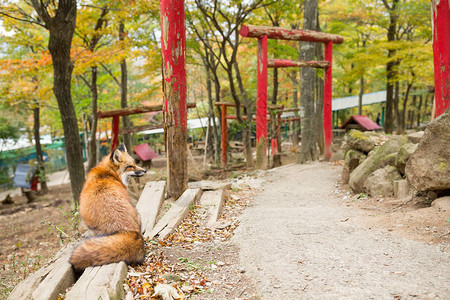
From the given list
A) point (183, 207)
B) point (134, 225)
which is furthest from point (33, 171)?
point (134, 225)

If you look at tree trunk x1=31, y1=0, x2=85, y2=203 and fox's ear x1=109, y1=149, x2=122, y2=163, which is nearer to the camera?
fox's ear x1=109, y1=149, x2=122, y2=163

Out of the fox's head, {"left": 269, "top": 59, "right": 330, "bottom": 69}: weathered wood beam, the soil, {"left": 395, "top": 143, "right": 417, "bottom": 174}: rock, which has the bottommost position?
the soil

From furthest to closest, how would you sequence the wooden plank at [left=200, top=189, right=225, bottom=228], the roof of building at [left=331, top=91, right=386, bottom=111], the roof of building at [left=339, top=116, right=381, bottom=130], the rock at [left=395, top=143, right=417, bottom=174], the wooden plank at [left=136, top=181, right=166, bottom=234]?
the roof of building at [left=331, top=91, right=386, bottom=111] < the roof of building at [left=339, top=116, right=381, bottom=130] < the rock at [left=395, top=143, right=417, bottom=174] < the wooden plank at [left=200, top=189, right=225, bottom=228] < the wooden plank at [left=136, top=181, right=166, bottom=234]

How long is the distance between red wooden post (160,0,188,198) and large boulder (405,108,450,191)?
343 centimetres

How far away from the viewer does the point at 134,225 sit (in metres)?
3.04

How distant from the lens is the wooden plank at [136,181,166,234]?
14.1ft

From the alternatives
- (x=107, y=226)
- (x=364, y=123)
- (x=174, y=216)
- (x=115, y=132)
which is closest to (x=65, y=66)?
(x=115, y=132)

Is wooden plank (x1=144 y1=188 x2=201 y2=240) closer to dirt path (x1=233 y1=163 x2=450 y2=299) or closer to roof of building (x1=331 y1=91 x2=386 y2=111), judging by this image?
dirt path (x1=233 y1=163 x2=450 y2=299)

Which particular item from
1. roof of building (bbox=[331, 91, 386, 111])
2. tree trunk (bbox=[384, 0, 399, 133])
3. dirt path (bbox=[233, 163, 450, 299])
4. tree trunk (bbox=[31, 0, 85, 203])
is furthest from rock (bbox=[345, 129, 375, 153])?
roof of building (bbox=[331, 91, 386, 111])

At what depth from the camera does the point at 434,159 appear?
409cm

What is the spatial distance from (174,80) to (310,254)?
3370 mm

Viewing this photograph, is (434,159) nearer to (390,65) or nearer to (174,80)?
(174,80)

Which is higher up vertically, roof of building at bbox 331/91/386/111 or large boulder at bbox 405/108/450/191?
roof of building at bbox 331/91/386/111

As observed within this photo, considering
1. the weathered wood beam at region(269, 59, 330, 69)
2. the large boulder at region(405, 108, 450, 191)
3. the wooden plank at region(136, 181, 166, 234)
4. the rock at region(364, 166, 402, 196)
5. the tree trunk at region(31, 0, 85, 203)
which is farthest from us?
the weathered wood beam at region(269, 59, 330, 69)
